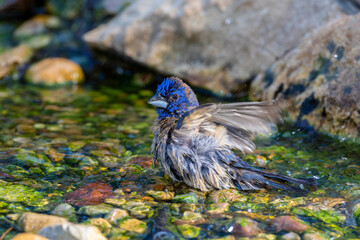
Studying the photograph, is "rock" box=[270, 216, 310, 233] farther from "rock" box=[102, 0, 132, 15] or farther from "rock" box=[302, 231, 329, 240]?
"rock" box=[102, 0, 132, 15]

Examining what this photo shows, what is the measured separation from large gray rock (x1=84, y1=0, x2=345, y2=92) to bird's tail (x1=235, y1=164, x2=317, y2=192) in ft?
10.5

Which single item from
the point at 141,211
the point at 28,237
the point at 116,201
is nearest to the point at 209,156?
the point at 141,211

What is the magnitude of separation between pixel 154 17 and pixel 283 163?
412 cm

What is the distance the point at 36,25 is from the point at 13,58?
4.52 feet

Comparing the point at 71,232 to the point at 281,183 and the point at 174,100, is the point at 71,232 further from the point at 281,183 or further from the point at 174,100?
the point at 281,183

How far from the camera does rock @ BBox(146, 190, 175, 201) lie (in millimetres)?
3871

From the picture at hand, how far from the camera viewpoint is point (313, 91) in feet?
18.5

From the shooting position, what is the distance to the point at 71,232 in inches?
117

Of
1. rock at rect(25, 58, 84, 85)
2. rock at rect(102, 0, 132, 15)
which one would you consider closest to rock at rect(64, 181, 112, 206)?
rock at rect(25, 58, 84, 85)

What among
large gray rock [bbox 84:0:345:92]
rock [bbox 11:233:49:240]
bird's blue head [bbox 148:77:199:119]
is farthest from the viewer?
large gray rock [bbox 84:0:345:92]

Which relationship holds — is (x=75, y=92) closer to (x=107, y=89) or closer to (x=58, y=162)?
(x=107, y=89)

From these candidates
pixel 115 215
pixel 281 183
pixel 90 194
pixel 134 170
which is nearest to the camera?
pixel 115 215

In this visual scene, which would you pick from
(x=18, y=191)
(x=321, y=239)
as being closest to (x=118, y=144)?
(x=18, y=191)

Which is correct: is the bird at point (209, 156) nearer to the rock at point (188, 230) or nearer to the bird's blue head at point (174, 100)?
the bird's blue head at point (174, 100)
